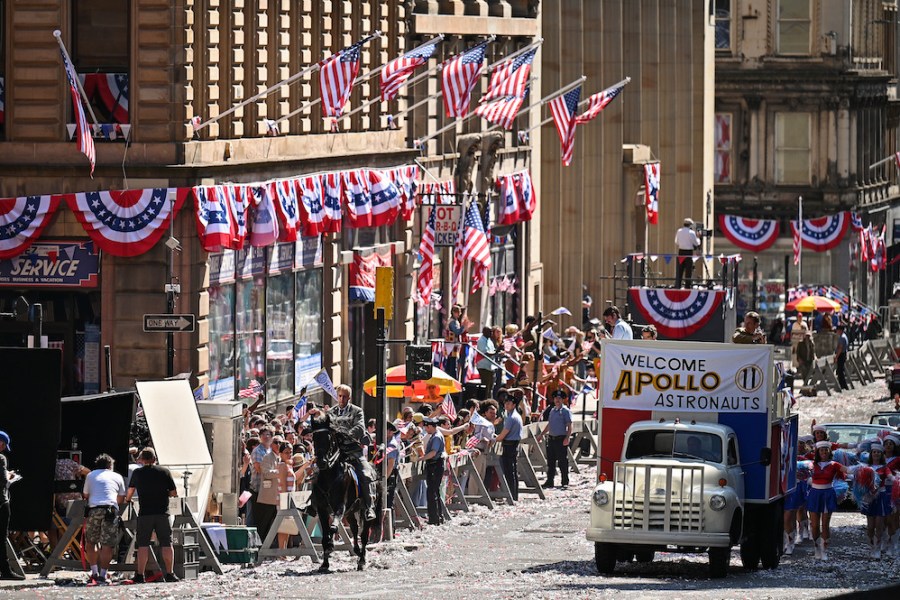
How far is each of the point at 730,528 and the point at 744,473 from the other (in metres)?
1.32

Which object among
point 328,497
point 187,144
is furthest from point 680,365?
point 187,144

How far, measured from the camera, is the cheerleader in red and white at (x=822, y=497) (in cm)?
3156

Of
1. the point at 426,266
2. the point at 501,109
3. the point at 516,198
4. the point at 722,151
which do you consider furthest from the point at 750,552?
the point at 722,151

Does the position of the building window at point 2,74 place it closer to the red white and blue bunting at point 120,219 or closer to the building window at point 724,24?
the red white and blue bunting at point 120,219

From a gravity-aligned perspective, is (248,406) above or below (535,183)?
below

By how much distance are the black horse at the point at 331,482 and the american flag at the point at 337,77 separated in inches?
453

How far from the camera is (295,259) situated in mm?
43656

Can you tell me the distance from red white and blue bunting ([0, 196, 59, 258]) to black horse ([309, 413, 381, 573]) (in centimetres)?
996

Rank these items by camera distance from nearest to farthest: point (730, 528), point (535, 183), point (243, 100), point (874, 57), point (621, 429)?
point (730, 528)
point (621, 429)
point (243, 100)
point (535, 183)
point (874, 57)

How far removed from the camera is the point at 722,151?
88000 millimetres

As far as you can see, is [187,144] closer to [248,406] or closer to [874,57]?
[248,406]

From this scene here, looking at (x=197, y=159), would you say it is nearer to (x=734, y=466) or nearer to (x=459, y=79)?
(x=459, y=79)

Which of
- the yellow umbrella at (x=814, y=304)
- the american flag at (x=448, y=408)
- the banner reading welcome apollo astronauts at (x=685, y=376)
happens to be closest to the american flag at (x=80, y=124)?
the american flag at (x=448, y=408)

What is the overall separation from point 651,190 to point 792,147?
18735 mm
